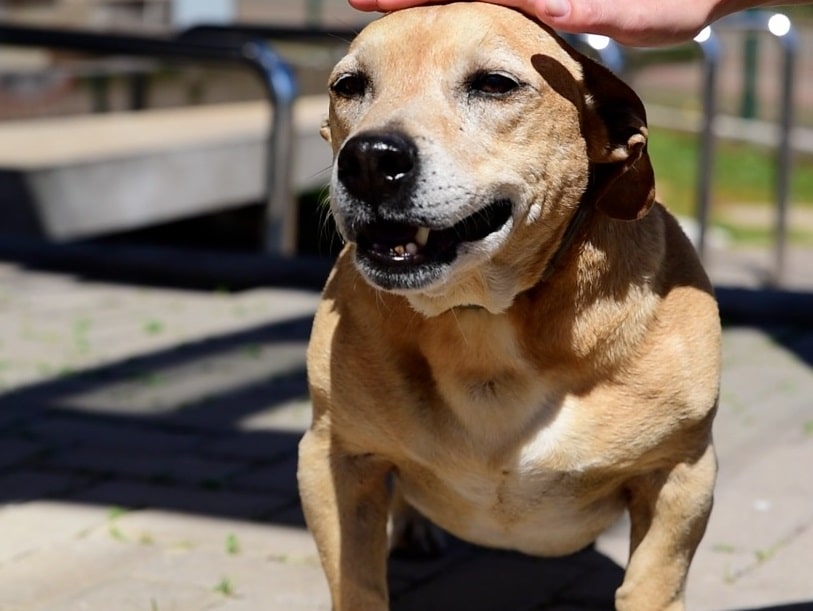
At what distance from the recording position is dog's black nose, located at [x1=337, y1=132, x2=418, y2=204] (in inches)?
115

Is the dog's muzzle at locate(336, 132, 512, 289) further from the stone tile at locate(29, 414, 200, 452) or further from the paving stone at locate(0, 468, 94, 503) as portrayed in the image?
the stone tile at locate(29, 414, 200, 452)

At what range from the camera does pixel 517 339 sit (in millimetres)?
3314

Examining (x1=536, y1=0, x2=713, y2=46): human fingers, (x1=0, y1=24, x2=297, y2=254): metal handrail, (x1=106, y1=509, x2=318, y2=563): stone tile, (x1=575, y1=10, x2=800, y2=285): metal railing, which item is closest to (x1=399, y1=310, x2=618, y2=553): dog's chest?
(x1=536, y1=0, x2=713, y2=46): human fingers

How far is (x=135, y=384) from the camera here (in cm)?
571

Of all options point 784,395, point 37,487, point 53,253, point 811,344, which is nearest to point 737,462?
point 784,395

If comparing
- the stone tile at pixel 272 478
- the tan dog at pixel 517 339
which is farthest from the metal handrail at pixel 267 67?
the tan dog at pixel 517 339

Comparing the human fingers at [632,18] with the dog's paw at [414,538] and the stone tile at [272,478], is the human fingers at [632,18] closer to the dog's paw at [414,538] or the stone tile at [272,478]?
the dog's paw at [414,538]

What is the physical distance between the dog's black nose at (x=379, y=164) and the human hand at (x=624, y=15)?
17.2 inches

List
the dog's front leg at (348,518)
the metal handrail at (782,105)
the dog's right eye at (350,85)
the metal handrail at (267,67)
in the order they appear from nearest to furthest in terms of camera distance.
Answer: the dog's right eye at (350,85) → the dog's front leg at (348,518) → the metal handrail at (267,67) → the metal handrail at (782,105)

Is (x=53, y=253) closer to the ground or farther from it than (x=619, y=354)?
closer to the ground

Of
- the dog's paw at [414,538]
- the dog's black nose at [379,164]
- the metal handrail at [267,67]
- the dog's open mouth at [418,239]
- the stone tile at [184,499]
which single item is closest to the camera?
the dog's black nose at [379,164]

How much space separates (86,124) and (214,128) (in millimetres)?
917

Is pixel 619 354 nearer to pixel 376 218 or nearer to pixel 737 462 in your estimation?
pixel 376 218

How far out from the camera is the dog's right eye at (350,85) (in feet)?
10.6
